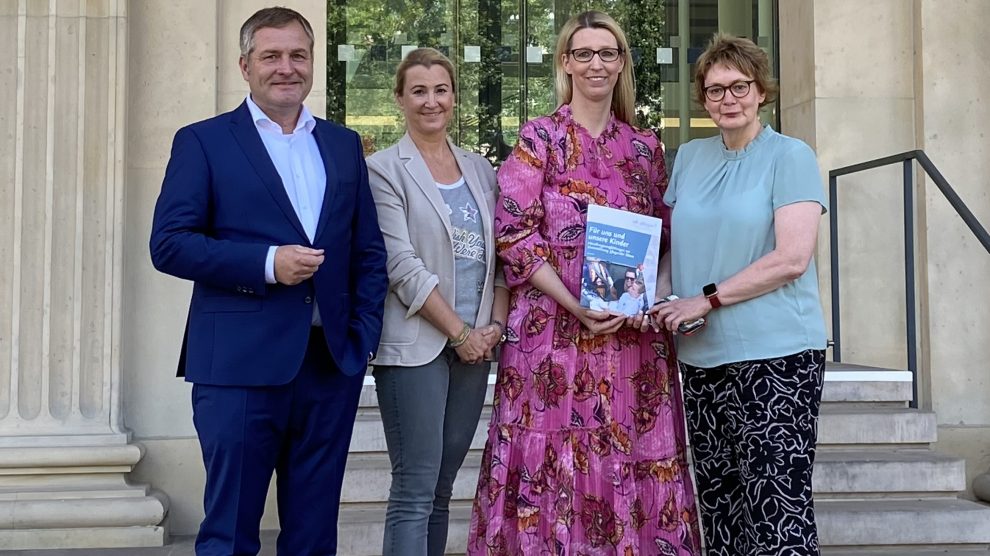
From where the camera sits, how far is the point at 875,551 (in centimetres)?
466

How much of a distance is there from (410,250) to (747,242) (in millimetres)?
1000

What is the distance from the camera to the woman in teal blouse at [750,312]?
2.95 metres

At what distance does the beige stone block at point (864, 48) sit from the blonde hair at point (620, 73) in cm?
308

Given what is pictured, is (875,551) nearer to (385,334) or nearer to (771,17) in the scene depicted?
(385,334)

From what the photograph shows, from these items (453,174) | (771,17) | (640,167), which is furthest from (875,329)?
(453,174)

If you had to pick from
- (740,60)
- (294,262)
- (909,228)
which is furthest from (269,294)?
(909,228)

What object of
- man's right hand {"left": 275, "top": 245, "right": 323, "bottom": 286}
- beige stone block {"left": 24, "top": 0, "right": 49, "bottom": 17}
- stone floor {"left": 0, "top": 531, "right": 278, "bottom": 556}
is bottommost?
stone floor {"left": 0, "top": 531, "right": 278, "bottom": 556}

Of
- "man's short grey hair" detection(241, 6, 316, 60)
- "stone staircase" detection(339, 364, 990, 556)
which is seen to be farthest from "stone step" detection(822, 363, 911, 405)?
"man's short grey hair" detection(241, 6, 316, 60)

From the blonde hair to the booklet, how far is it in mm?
411

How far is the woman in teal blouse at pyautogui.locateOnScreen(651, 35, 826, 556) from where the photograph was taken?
2.95 meters

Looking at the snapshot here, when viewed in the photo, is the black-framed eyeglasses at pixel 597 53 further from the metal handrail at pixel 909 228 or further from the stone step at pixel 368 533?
the metal handrail at pixel 909 228

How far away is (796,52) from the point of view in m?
6.29

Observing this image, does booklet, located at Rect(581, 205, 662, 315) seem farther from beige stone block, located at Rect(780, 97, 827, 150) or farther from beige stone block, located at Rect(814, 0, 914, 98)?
beige stone block, located at Rect(814, 0, 914, 98)

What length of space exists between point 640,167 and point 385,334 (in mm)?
973
